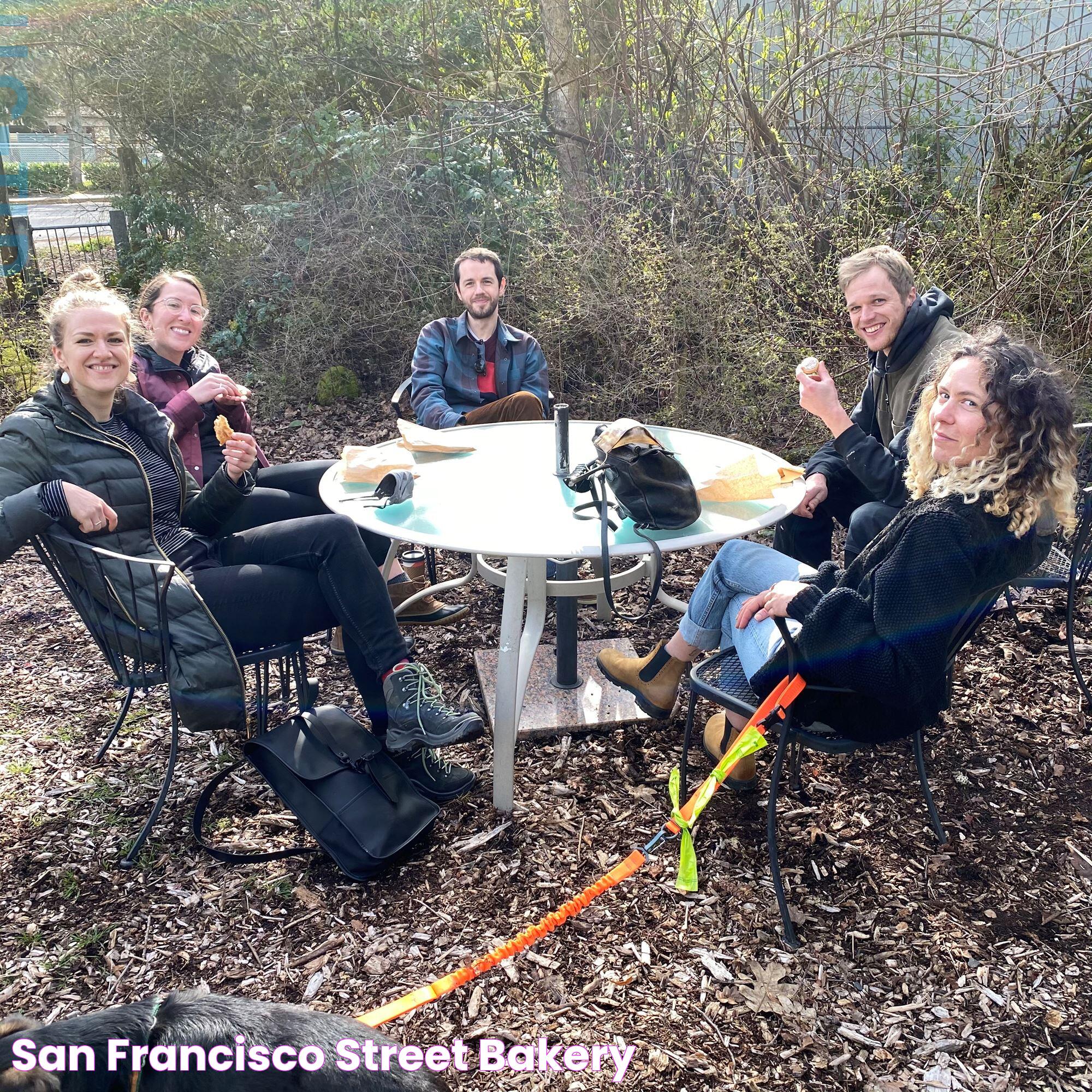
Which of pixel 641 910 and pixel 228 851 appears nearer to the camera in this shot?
pixel 641 910

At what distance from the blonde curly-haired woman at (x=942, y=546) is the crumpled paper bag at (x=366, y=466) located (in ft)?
4.21

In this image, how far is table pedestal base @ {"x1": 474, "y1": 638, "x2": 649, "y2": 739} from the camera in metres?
3.05

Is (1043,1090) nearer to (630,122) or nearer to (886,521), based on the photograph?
(886,521)

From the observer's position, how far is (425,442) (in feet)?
10.6

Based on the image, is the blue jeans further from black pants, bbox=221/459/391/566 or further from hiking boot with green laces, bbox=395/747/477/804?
black pants, bbox=221/459/391/566

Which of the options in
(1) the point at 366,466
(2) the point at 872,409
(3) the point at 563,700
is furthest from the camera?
(2) the point at 872,409

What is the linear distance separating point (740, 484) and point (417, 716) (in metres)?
1.16

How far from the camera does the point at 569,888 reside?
7.79 ft

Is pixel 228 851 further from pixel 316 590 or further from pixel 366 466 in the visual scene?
pixel 366 466

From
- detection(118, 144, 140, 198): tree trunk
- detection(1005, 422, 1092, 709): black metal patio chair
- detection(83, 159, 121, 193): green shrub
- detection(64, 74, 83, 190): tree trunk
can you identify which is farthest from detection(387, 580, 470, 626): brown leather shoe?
detection(64, 74, 83, 190): tree trunk

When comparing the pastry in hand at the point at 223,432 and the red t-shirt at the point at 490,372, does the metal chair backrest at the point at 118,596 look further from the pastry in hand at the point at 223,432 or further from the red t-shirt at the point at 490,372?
the red t-shirt at the point at 490,372

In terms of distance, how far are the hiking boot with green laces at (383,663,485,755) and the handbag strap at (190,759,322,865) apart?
0.36m

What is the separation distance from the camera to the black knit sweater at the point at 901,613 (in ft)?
6.59

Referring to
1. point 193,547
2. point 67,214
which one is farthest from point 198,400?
point 67,214
